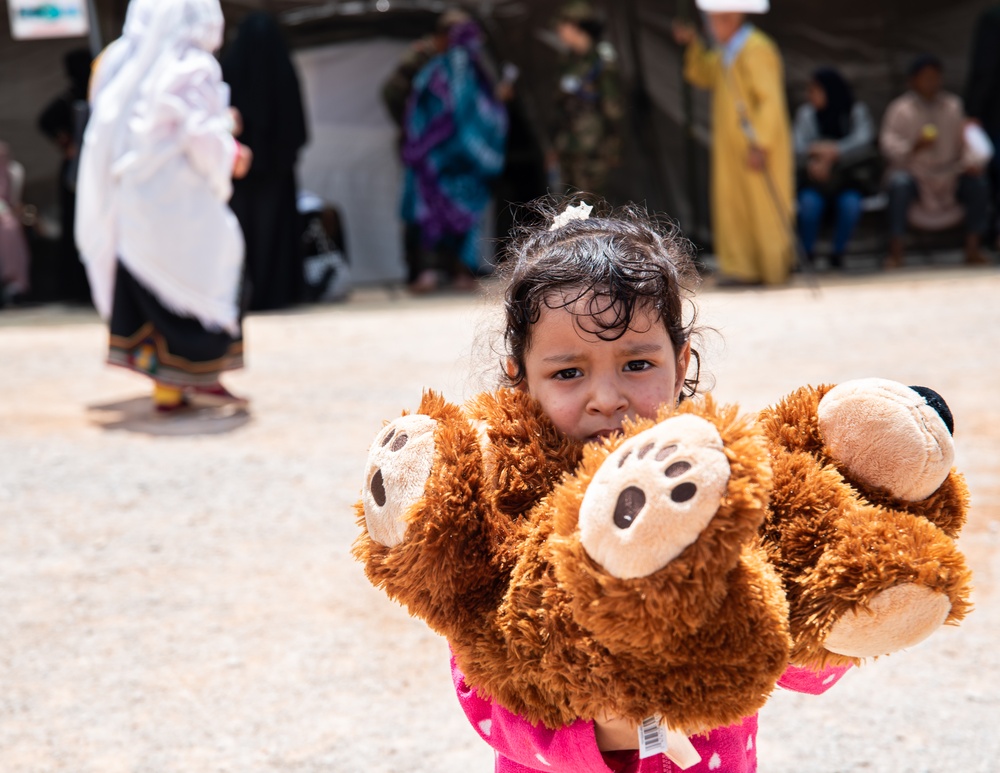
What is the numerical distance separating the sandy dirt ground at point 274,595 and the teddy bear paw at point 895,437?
375mm

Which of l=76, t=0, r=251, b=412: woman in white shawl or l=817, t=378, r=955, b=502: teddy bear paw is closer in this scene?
l=817, t=378, r=955, b=502: teddy bear paw

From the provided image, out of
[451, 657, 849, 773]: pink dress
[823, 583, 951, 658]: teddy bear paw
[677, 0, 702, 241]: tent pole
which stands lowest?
[677, 0, 702, 241]: tent pole

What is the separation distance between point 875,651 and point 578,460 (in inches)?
14.2

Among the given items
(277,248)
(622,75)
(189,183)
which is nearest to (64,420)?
(189,183)

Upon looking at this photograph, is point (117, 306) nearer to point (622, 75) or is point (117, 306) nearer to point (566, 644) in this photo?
point (566, 644)

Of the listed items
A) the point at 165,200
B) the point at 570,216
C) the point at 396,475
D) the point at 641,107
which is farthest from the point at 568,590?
the point at 641,107

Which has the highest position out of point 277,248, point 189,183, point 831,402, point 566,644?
point 831,402

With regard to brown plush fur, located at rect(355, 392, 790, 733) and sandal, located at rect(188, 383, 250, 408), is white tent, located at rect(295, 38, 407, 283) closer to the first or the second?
sandal, located at rect(188, 383, 250, 408)

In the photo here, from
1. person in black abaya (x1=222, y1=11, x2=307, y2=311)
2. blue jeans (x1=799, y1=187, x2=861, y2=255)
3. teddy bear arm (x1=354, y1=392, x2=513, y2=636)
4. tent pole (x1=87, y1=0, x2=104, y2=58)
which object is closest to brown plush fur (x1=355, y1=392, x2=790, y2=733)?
teddy bear arm (x1=354, y1=392, x2=513, y2=636)

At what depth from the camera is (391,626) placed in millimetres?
3287

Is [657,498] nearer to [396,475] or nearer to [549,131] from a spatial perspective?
[396,475]

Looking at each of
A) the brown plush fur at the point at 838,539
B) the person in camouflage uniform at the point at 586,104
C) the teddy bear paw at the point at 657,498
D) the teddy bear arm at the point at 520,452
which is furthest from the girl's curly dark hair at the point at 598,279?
the person in camouflage uniform at the point at 586,104

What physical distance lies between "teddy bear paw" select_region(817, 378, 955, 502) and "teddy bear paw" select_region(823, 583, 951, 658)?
128 millimetres

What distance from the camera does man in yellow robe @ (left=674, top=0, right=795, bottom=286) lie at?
9.20 meters
